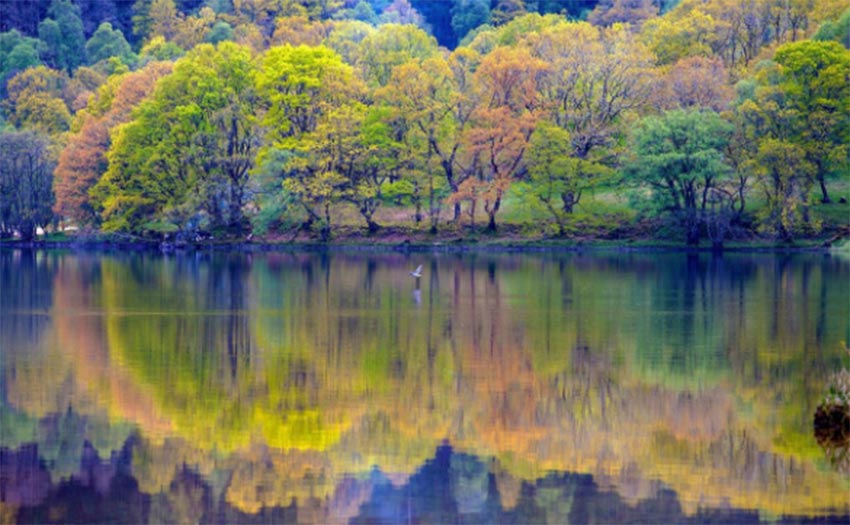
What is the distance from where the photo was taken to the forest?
197ft

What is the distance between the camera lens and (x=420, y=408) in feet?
58.4

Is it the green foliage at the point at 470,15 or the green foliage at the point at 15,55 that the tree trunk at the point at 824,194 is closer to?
the green foliage at the point at 470,15

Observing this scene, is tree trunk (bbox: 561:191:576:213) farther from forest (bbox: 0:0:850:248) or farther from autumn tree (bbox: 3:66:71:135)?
autumn tree (bbox: 3:66:71:135)

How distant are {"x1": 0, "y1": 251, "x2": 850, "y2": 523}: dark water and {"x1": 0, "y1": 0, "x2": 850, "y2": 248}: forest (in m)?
26.6

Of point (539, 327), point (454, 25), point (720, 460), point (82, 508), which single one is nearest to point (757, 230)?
point (539, 327)

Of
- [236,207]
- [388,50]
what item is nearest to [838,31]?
[388,50]

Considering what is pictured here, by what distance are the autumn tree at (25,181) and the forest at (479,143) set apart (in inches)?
4.8

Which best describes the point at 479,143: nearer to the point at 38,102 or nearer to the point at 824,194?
the point at 824,194

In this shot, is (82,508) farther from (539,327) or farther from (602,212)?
(602,212)

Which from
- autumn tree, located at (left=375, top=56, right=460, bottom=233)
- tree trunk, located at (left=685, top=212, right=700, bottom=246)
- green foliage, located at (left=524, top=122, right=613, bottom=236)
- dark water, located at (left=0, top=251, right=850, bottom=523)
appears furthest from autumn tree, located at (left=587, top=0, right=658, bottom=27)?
dark water, located at (left=0, top=251, right=850, bottom=523)

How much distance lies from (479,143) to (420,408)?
161ft

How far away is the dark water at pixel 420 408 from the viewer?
13.1 metres

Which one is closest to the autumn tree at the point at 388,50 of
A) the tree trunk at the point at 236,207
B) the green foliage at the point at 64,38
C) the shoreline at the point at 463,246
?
the tree trunk at the point at 236,207

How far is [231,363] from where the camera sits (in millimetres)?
22047
